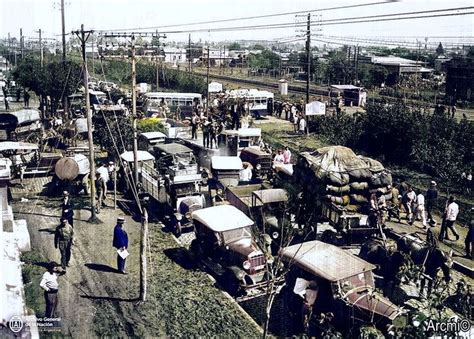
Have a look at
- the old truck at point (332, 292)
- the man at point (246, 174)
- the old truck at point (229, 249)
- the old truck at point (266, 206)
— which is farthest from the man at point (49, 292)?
the man at point (246, 174)

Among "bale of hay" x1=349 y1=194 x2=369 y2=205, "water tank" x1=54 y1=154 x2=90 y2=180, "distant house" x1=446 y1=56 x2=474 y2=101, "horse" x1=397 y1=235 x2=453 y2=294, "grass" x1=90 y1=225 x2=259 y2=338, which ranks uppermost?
"distant house" x1=446 y1=56 x2=474 y2=101

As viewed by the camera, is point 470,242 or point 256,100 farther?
point 256,100

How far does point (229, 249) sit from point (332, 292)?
3.73m

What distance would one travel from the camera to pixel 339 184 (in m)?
18.4

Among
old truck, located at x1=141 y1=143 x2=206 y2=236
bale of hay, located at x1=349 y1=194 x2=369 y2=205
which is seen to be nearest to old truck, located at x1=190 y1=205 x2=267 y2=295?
old truck, located at x1=141 y1=143 x2=206 y2=236

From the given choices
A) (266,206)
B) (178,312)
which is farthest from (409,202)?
(178,312)

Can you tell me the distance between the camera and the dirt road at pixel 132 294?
11914mm

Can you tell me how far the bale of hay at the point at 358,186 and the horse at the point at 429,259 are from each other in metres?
4.38

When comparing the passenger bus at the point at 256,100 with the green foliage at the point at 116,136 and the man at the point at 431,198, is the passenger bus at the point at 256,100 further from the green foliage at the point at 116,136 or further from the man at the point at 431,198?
the man at the point at 431,198

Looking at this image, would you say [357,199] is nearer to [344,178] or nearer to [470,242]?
[344,178]

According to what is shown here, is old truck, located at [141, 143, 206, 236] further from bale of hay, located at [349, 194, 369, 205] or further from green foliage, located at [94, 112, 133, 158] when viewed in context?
bale of hay, located at [349, 194, 369, 205]

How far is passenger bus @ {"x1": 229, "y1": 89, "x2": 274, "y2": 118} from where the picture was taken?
40.0m

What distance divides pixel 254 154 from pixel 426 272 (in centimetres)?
1197

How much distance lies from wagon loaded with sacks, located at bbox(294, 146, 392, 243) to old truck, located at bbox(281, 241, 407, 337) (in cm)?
423
